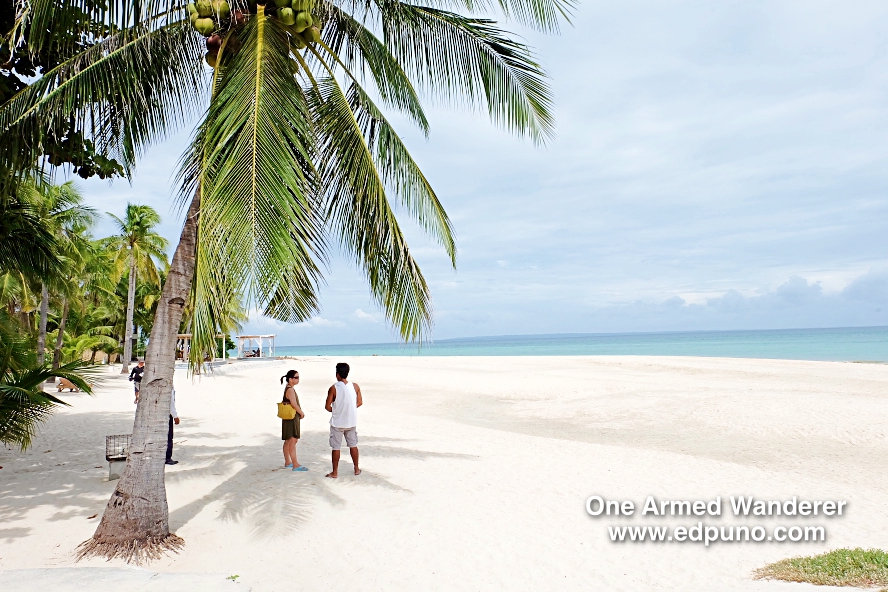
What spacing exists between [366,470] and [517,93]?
5.34m

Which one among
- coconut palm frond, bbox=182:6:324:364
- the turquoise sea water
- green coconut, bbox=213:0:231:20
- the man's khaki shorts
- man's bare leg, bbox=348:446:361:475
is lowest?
the turquoise sea water

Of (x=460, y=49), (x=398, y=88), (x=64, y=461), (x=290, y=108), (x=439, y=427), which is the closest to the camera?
(x=290, y=108)

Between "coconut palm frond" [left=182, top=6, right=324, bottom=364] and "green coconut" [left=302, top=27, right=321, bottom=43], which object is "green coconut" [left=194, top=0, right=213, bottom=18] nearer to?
"coconut palm frond" [left=182, top=6, right=324, bottom=364]

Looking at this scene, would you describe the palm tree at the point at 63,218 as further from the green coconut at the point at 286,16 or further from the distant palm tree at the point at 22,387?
the green coconut at the point at 286,16

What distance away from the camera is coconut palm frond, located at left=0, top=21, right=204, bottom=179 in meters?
5.21

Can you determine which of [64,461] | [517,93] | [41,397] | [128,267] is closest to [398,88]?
[517,93]

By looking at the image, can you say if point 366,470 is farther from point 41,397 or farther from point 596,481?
point 41,397

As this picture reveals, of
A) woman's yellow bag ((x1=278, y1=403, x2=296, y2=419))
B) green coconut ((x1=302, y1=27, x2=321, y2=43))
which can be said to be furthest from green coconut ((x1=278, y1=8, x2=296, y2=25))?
woman's yellow bag ((x1=278, y1=403, x2=296, y2=419))

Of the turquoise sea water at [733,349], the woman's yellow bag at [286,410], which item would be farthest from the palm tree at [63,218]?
the woman's yellow bag at [286,410]

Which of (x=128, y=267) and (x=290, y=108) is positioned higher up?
(x=128, y=267)

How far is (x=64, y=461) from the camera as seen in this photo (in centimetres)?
888

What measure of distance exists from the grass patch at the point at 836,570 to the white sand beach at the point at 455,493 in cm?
20

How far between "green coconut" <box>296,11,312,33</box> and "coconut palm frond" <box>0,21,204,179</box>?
52.8 inches

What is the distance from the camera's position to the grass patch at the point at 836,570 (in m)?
4.10
